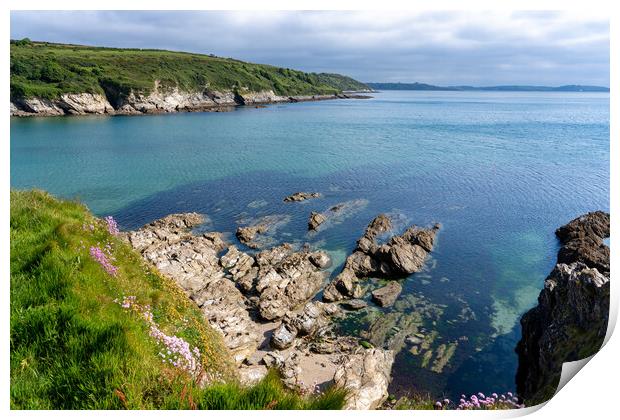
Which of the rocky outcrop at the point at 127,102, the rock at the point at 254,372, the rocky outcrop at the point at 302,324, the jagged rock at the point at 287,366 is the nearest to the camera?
the rock at the point at 254,372

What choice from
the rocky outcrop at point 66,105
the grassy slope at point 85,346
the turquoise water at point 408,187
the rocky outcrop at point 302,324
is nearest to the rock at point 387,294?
the turquoise water at point 408,187

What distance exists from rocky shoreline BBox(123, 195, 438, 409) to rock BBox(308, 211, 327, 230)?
3936 millimetres

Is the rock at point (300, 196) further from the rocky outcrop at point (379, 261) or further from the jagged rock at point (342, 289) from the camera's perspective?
the jagged rock at point (342, 289)

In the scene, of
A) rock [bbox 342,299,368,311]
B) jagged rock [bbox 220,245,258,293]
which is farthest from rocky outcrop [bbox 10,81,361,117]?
rock [bbox 342,299,368,311]

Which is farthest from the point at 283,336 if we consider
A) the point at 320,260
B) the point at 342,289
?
the point at 320,260

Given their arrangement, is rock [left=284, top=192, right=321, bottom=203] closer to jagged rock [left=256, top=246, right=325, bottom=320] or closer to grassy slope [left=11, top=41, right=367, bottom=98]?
jagged rock [left=256, top=246, right=325, bottom=320]

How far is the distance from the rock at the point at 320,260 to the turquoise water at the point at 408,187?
1407mm

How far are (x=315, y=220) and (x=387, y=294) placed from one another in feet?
40.8

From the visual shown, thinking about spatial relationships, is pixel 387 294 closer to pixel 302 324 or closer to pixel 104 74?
pixel 302 324

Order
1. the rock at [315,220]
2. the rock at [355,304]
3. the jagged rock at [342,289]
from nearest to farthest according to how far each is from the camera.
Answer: the rock at [355,304], the jagged rock at [342,289], the rock at [315,220]

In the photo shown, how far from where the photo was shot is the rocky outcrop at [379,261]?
76.5ft

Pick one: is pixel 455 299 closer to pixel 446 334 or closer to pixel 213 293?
pixel 446 334

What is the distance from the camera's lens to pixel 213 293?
2272cm

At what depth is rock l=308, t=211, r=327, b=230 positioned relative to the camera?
33.3m
